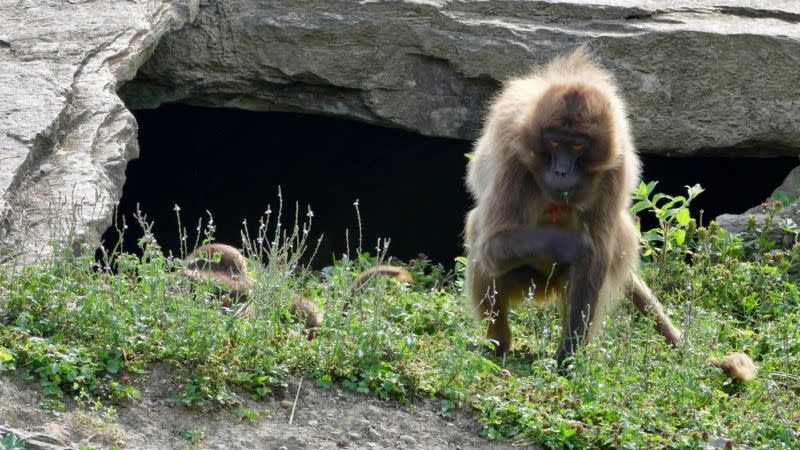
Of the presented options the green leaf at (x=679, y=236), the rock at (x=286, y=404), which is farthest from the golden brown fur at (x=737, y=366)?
the rock at (x=286, y=404)

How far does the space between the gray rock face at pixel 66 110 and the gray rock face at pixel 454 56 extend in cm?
5

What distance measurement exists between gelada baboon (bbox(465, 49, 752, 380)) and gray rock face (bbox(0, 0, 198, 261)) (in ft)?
7.68

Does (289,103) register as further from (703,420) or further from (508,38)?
(703,420)

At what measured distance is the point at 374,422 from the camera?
5.88 meters

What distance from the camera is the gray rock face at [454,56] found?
9.93m

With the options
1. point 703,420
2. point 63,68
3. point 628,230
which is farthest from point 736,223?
point 63,68

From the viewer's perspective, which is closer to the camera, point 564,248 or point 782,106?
point 564,248

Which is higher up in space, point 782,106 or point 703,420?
point 782,106

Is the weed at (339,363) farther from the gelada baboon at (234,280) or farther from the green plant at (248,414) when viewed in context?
the gelada baboon at (234,280)

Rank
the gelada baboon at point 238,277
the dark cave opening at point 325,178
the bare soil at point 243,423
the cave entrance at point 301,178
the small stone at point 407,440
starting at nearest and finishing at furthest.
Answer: the bare soil at point 243,423
the small stone at point 407,440
the gelada baboon at point 238,277
the dark cave opening at point 325,178
the cave entrance at point 301,178

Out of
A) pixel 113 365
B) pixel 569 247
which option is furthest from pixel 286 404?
pixel 569 247

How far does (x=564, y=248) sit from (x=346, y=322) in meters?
1.43

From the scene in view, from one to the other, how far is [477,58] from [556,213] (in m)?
3.12

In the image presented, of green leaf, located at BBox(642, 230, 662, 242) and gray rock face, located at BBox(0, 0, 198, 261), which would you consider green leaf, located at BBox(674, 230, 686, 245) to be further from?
gray rock face, located at BBox(0, 0, 198, 261)
